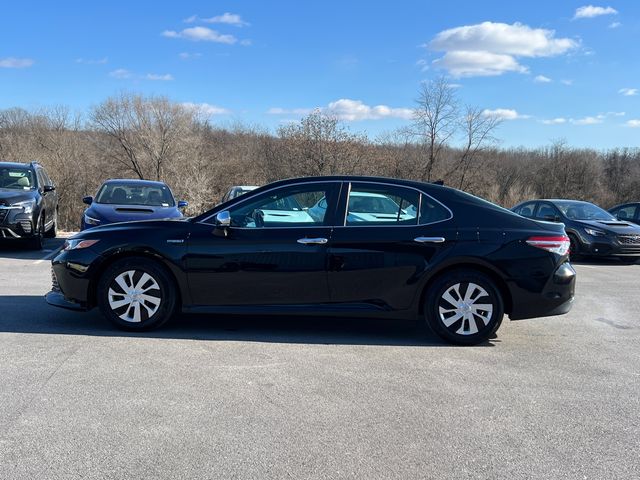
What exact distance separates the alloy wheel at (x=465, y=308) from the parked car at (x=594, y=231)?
359 inches

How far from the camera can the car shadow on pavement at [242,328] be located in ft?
18.6

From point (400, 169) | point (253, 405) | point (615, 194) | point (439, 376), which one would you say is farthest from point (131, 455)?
point (615, 194)

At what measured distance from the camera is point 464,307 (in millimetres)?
5551

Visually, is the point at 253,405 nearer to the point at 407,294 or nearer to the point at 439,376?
the point at 439,376

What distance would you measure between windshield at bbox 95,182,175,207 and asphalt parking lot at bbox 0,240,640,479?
17.8 feet

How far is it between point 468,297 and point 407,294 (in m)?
0.60

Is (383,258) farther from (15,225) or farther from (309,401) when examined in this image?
(15,225)

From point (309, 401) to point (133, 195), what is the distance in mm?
8975

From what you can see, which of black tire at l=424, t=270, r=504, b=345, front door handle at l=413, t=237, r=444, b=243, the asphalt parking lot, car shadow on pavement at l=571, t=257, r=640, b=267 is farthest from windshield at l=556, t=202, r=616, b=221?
front door handle at l=413, t=237, r=444, b=243

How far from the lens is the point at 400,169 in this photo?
35.7 metres

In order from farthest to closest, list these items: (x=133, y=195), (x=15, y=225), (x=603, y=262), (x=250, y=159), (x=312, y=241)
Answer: (x=250, y=159), (x=603, y=262), (x=133, y=195), (x=15, y=225), (x=312, y=241)

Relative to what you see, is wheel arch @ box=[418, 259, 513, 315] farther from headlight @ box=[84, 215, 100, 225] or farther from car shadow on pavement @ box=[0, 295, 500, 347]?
headlight @ box=[84, 215, 100, 225]

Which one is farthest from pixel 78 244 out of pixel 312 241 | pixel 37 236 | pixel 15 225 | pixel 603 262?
pixel 603 262

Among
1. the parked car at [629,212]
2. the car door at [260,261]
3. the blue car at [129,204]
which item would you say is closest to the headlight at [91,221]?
the blue car at [129,204]
